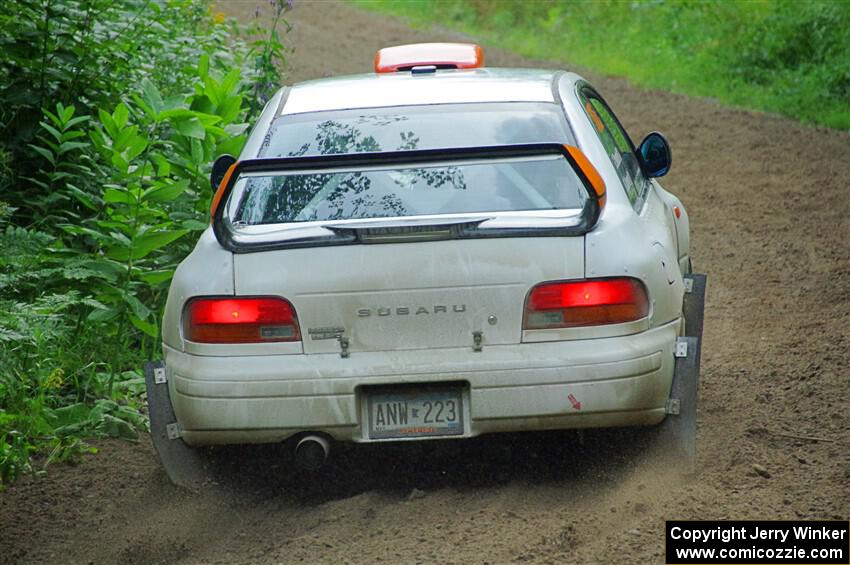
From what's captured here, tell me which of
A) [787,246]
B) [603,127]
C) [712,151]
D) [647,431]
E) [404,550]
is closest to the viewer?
[404,550]

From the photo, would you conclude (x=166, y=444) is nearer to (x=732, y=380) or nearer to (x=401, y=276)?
(x=401, y=276)

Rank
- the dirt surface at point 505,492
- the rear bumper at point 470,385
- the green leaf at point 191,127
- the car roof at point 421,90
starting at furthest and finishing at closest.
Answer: the green leaf at point 191,127, the car roof at point 421,90, the rear bumper at point 470,385, the dirt surface at point 505,492

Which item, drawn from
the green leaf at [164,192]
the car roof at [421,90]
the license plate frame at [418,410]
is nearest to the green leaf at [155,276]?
the green leaf at [164,192]

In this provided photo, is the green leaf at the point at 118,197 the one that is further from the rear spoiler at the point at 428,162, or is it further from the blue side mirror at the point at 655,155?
the blue side mirror at the point at 655,155

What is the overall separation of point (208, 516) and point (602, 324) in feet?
5.73

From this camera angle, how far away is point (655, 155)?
251 inches

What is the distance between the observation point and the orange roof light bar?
8.90m

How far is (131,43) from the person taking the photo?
8.61 m

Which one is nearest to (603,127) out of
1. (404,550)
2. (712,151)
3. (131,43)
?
(404,550)

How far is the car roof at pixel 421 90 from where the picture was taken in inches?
230

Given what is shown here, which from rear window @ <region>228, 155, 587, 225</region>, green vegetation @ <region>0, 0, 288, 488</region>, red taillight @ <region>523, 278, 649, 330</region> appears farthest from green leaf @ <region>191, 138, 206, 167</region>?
red taillight @ <region>523, 278, 649, 330</region>

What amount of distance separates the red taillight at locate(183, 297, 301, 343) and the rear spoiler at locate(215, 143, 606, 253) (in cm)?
21
